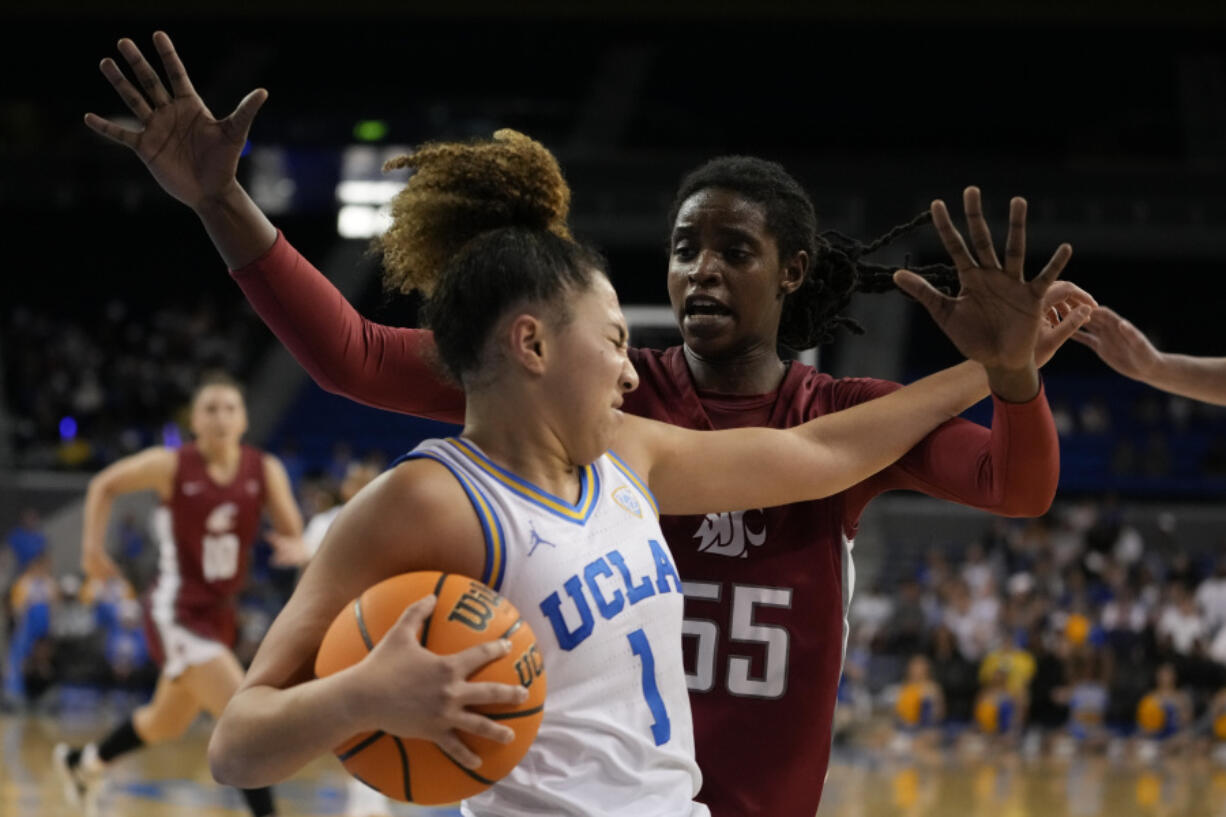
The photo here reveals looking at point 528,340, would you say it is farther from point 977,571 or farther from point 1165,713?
point 977,571

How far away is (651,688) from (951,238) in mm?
859

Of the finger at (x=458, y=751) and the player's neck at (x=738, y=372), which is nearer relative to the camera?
the finger at (x=458, y=751)

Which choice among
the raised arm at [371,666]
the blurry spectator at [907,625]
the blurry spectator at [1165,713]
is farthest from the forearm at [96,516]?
the blurry spectator at [1165,713]

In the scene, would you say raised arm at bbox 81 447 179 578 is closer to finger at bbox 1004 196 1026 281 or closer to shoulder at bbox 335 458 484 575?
shoulder at bbox 335 458 484 575

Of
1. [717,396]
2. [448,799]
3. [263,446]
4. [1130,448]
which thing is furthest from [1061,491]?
[448,799]

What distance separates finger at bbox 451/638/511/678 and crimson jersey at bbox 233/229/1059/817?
0.84m

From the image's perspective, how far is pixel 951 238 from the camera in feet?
7.71

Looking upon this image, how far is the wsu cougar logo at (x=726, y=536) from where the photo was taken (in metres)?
2.83

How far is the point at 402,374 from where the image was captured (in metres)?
2.69

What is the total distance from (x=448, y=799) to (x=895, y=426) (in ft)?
3.73

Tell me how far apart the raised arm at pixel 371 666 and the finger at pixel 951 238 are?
87 cm

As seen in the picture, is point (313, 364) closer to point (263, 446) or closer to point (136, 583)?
point (136, 583)

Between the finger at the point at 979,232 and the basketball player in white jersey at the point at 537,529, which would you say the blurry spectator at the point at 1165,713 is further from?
the finger at the point at 979,232

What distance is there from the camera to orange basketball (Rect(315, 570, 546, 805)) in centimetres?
188
